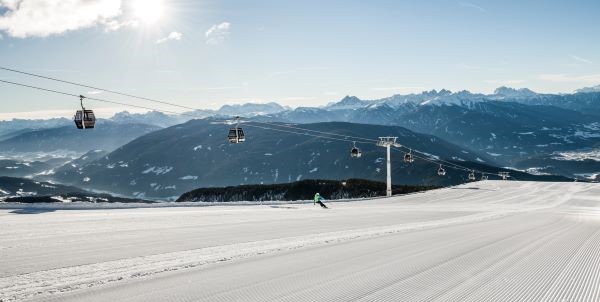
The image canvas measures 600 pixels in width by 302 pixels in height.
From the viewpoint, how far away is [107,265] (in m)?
10.2

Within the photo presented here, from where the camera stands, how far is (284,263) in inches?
430

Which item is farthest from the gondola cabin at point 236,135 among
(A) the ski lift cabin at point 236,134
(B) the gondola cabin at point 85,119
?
(B) the gondola cabin at point 85,119

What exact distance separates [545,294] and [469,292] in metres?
1.31

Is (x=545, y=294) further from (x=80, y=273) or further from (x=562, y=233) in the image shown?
(x=562, y=233)

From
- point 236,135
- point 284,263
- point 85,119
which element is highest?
point 85,119

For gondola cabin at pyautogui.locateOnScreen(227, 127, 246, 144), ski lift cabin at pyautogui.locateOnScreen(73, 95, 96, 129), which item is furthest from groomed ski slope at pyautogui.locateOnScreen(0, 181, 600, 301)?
gondola cabin at pyautogui.locateOnScreen(227, 127, 246, 144)

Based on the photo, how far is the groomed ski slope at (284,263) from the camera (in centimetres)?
829

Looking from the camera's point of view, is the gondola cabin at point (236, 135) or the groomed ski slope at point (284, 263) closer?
the groomed ski slope at point (284, 263)

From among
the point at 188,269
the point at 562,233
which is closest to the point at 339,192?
the point at 562,233

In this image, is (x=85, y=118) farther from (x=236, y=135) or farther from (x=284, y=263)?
(x=284, y=263)

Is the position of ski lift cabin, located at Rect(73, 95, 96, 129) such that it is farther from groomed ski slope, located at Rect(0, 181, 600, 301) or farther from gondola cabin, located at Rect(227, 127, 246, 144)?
groomed ski slope, located at Rect(0, 181, 600, 301)

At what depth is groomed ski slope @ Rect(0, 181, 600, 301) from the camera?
829 cm

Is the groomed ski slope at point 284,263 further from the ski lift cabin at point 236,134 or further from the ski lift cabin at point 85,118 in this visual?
the ski lift cabin at point 236,134

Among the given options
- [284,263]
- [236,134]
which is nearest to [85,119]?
[236,134]
